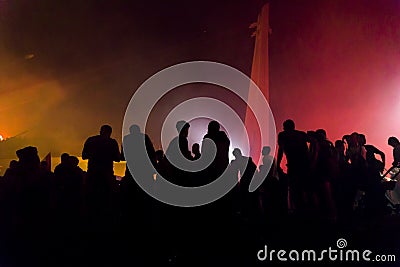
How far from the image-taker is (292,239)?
433 cm

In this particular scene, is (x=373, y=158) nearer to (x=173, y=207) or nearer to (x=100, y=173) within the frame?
(x=173, y=207)

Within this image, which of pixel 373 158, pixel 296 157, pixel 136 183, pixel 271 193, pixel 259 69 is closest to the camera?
pixel 136 183

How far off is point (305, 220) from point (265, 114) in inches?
357

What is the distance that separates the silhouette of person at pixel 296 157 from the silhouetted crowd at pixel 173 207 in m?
0.01

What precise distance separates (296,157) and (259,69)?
370 inches

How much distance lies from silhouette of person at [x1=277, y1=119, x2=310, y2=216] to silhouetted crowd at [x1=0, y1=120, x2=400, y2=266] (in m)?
0.01

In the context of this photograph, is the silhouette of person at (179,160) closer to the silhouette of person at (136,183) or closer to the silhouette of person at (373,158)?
the silhouette of person at (136,183)

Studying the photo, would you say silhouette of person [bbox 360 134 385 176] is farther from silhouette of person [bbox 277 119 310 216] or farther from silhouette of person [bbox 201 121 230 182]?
silhouette of person [bbox 201 121 230 182]

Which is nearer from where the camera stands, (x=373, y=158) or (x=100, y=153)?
(x=100, y=153)

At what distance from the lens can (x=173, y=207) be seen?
4.50 metres

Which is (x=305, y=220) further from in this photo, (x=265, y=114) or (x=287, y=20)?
(x=287, y=20)

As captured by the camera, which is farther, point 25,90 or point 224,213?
point 25,90

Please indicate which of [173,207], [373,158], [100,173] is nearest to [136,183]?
[173,207]

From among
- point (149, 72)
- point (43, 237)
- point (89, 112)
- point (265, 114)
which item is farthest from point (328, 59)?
point (43, 237)
